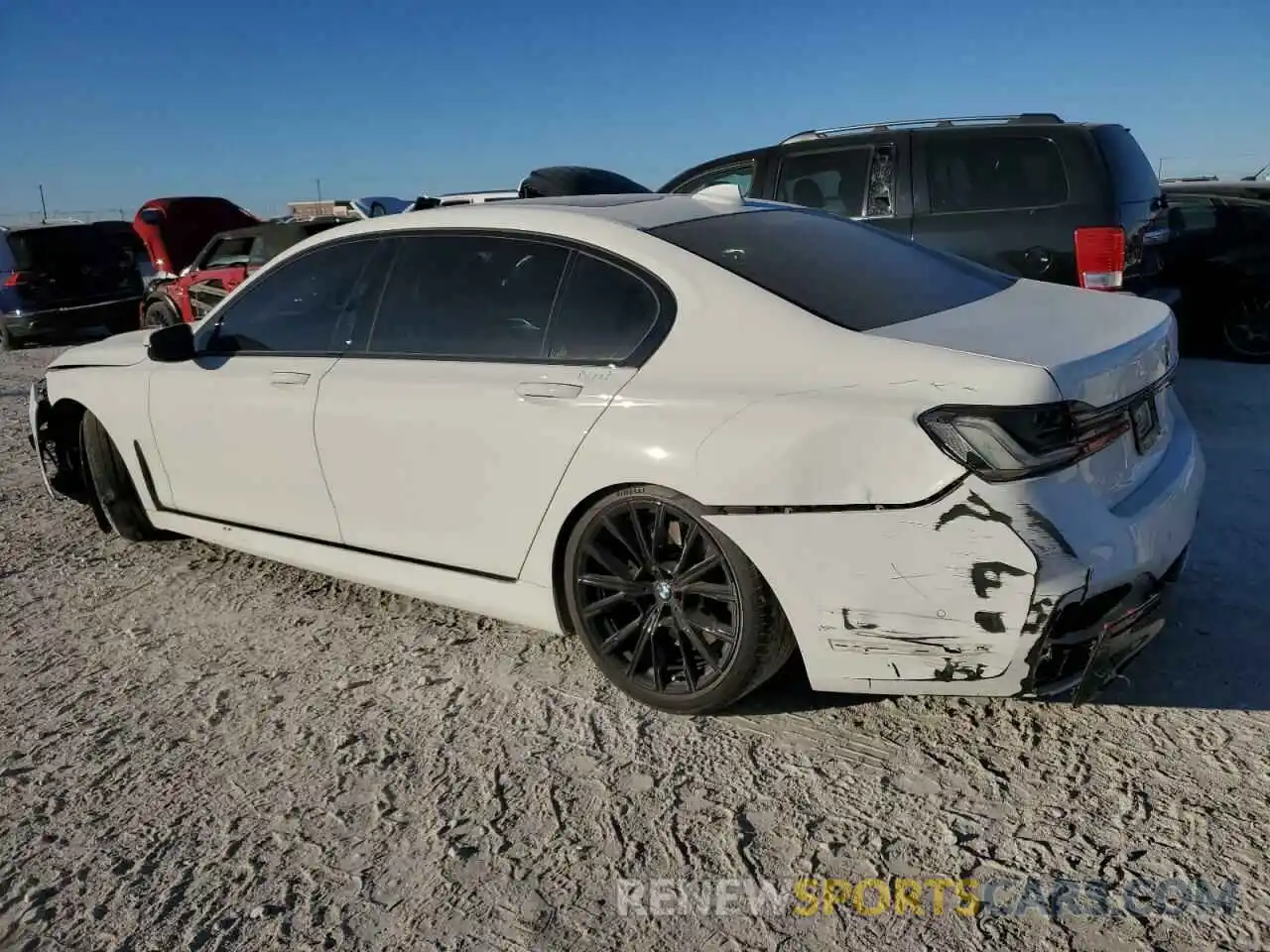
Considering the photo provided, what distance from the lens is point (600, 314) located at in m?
3.19

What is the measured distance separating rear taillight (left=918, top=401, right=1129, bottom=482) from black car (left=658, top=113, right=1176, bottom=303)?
4202 mm

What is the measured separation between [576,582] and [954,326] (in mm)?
1323

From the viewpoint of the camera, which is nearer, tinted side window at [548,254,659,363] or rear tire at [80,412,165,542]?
tinted side window at [548,254,659,363]

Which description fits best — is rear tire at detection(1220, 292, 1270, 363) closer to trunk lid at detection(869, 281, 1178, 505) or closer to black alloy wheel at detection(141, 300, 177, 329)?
trunk lid at detection(869, 281, 1178, 505)

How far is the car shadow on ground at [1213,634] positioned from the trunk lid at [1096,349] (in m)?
0.74

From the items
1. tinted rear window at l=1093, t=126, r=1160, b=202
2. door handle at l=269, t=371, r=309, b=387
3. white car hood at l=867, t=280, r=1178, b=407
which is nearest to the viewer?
white car hood at l=867, t=280, r=1178, b=407

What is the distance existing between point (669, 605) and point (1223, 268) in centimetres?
706

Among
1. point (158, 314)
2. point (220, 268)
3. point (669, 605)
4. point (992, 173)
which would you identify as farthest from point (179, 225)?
point (669, 605)

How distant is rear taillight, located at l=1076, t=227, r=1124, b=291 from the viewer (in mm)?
6117

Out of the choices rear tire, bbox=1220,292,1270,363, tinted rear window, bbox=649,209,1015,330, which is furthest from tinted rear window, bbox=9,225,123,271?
rear tire, bbox=1220,292,1270,363

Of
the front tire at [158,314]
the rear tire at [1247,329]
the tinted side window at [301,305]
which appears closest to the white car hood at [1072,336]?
the tinted side window at [301,305]

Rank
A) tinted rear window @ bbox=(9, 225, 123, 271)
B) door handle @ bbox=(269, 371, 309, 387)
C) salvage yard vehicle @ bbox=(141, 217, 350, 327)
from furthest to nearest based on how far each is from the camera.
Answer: tinted rear window @ bbox=(9, 225, 123, 271)
salvage yard vehicle @ bbox=(141, 217, 350, 327)
door handle @ bbox=(269, 371, 309, 387)

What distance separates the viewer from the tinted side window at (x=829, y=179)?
23.4 ft

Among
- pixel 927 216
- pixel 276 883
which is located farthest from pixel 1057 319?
pixel 927 216
